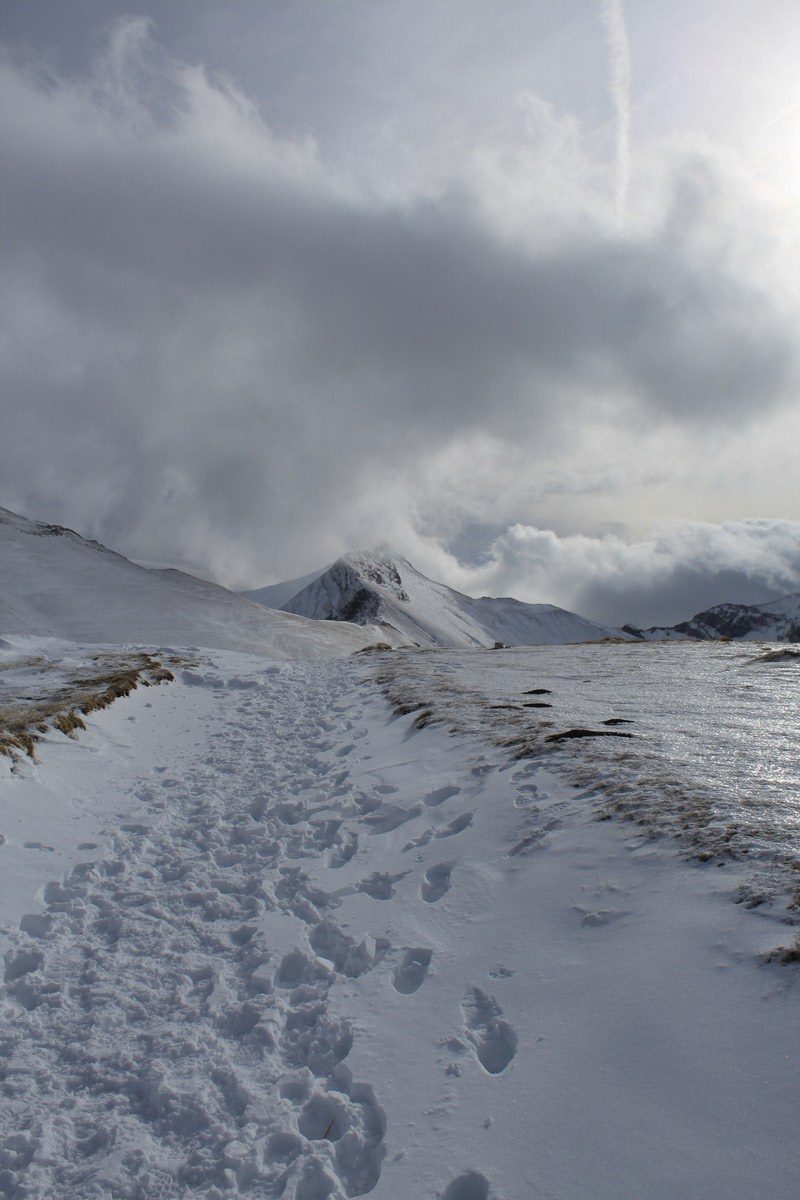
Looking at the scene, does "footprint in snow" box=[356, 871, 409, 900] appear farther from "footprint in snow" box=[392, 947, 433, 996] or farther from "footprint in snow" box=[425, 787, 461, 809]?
"footprint in snow" box=[425, 787, 461, 809]

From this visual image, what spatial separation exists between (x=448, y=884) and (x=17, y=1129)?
4.55m

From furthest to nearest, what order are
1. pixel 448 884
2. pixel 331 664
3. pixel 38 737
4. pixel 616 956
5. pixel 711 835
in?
1. pixel 331 664
2. pixel 38 737
3. pixel 448 884
4. pixel 711 835
5. pixel 616 956

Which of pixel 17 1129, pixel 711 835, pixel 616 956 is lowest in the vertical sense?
pixel 17 1129

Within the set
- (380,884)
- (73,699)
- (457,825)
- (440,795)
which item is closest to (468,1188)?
(380,884)

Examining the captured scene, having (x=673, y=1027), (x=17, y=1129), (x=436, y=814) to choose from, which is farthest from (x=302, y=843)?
(x=673, y=1027)

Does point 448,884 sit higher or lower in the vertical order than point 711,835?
lower

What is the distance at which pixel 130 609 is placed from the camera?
6419 centimetres

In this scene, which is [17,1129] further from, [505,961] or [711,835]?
[711,835]

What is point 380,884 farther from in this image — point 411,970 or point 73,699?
point 73,699

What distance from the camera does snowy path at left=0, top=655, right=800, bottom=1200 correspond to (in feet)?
13.2

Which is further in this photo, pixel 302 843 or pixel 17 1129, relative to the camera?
pixel 302 843

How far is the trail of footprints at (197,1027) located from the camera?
4426 mm

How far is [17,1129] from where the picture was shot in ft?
15.3

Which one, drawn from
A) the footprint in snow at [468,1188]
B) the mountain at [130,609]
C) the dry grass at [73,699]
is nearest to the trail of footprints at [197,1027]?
the footprint in snow at [468,1188]
